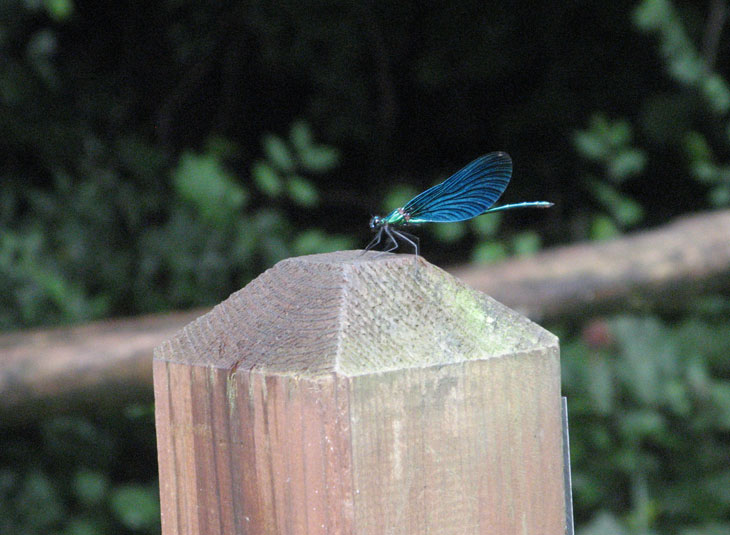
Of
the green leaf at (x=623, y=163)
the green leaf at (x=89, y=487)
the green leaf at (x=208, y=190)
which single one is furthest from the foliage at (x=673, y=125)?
the green leaf at (x=89, y=487)

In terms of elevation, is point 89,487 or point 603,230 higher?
point 603,230

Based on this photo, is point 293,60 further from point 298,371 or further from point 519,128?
point 298,371

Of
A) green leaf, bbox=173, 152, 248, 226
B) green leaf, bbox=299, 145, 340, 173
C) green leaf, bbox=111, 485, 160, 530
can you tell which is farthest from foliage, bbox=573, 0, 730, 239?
green leaf, bbox=111, 485, 160, 530

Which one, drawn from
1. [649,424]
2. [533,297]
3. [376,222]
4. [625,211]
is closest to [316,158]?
[625,211]

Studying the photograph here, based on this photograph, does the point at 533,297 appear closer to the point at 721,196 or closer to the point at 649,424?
the point at 649,424

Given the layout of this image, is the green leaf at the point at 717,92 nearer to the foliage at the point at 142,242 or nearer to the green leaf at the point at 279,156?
the foliage at the point at 142,242

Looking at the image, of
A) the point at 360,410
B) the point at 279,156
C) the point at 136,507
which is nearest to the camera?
the point at 360,410
